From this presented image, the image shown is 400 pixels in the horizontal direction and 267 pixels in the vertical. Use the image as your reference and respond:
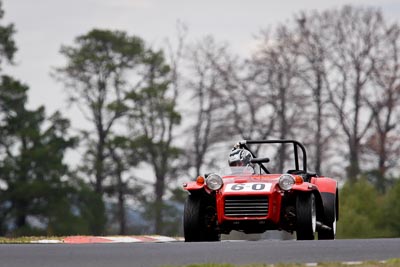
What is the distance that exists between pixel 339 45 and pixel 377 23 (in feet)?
6.75

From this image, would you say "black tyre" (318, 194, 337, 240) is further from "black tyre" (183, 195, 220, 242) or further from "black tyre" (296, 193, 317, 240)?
"black tyre" (183, 195, 220, 242)

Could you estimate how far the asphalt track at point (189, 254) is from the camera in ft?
48.8

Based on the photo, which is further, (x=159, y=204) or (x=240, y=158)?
(x=159, y=204)

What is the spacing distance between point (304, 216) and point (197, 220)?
1674 millimetres

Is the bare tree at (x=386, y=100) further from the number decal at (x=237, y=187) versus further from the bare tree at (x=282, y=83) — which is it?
the number decal at (x=237, y=187)

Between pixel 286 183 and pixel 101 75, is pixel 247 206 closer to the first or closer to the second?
pixel 286 183

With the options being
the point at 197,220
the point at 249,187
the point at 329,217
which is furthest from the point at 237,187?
the point at 329,217

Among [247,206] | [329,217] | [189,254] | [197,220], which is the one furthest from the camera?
[329,217]

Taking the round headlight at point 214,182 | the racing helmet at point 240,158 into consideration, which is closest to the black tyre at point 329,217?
the racing helmet at point 240,158

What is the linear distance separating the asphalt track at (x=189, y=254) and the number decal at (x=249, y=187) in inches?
99.1

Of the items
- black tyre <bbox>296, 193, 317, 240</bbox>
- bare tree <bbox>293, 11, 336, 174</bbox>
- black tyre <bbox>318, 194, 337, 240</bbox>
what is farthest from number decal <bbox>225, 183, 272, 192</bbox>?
bare tree <bbox>293, 11, 336, 174</bbox>


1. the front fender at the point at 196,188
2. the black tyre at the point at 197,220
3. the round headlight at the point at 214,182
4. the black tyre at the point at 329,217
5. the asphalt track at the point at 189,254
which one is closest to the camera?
the asphalt track at the point at 189,254

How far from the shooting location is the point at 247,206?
68.4 ft

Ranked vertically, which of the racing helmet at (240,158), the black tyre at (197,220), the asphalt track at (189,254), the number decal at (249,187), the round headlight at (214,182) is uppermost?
the racing helmet at (240,158)
